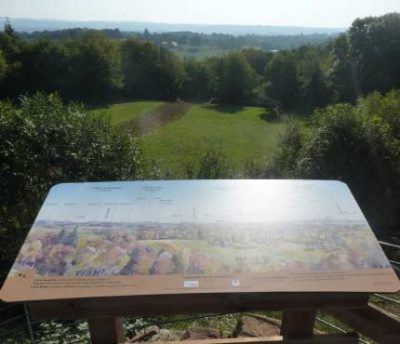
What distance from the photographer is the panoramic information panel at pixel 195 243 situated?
2.41m

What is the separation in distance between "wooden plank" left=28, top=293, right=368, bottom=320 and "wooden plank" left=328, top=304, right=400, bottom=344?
13.6 inches

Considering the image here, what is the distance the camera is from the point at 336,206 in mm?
3066

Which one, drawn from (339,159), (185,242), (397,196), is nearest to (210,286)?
(185,242)

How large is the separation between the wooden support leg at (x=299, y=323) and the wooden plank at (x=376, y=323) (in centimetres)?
21

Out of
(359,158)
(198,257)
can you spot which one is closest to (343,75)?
(359,158)

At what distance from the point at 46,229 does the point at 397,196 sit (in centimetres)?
1193

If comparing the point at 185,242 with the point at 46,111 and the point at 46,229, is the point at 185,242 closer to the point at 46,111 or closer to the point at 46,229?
the point at 46,229

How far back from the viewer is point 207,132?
41.2 m

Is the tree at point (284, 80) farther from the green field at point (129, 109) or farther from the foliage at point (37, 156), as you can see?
the foliage at point (37, 156)

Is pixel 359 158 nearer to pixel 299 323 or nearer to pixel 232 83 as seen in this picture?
pixel 299 323

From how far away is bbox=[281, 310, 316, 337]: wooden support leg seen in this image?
2.85 m

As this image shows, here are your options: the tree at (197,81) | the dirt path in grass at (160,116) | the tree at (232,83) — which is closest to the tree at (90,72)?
the dirt path in grass at (160,116)

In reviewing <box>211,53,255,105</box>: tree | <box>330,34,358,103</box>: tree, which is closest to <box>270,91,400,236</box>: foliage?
<box>330,34,358,103</box>: tree

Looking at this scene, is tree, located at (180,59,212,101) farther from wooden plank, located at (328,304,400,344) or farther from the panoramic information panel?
wooden plank, located at (328,304,400,344)
